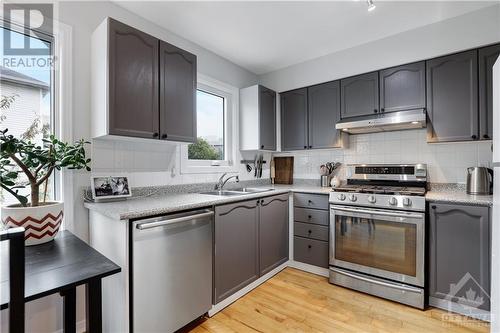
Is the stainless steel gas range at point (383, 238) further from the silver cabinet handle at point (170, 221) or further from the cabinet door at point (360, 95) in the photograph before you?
the silver cabinet handle at point (170, 221)

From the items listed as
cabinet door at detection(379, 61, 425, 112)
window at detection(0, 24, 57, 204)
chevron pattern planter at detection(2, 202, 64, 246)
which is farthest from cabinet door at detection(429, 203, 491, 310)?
window at detection(0, 24, 57, 204)

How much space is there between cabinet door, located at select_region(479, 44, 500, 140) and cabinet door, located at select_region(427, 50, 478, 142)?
3 cm

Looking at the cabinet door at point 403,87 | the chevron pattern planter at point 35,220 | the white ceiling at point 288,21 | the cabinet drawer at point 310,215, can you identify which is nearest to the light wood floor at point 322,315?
the cabinet drawer at point 310,215

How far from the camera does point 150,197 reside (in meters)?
2.22

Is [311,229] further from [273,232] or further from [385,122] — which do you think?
[385,122]

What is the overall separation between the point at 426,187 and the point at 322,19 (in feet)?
6.58

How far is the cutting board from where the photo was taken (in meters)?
A: 3.65

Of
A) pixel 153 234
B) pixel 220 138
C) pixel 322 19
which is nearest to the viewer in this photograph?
pixel 153 234

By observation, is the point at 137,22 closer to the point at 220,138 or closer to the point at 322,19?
the point at 220,138

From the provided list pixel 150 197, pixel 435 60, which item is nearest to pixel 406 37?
pixel 435 60

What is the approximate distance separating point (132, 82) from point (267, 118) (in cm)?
187

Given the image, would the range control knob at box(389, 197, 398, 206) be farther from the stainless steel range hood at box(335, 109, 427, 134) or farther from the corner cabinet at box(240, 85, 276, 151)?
the corner cabinet at box(240, 85, 276, 151)

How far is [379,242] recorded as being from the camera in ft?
7.60

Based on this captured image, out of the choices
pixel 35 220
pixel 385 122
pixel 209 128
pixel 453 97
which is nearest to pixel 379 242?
pixel 385 122
